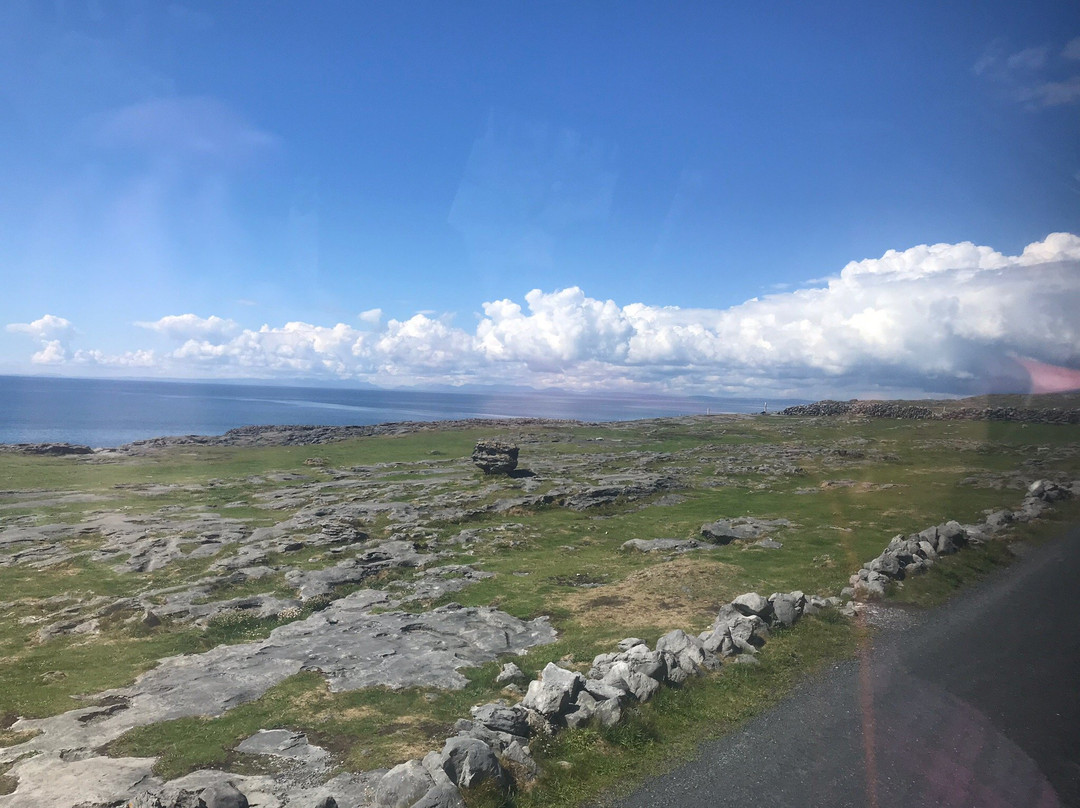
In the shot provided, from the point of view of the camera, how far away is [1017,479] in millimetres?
52375

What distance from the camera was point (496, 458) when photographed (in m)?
71.4

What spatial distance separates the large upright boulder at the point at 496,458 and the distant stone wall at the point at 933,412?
347 ft

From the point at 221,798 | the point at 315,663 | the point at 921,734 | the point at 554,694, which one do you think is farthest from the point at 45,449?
the point at 921,734

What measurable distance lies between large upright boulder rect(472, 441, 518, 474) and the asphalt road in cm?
5299

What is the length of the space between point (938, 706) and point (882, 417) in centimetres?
14656

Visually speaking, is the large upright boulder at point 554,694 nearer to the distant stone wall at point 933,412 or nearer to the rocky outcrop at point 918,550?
the rocky outcrop at point 918,550

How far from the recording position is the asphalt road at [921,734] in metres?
12.2

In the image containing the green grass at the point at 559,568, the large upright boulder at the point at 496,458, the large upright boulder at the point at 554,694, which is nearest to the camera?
the large upright boulder at the point at 554,694

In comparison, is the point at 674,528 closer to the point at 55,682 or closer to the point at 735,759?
the point at 735,759

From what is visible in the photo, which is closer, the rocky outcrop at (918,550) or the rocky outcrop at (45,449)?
the rocky outcrop at (918,550)

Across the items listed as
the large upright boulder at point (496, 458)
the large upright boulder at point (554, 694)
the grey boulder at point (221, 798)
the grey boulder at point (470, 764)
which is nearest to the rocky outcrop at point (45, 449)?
the large upright boulder at point (496, 458)

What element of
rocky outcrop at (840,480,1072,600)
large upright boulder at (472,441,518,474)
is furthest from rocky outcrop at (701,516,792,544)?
Answer: large upright boulder at (472,441,518,474)

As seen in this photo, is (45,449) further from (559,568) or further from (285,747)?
(285,747)

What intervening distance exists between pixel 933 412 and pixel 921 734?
5887 inches
